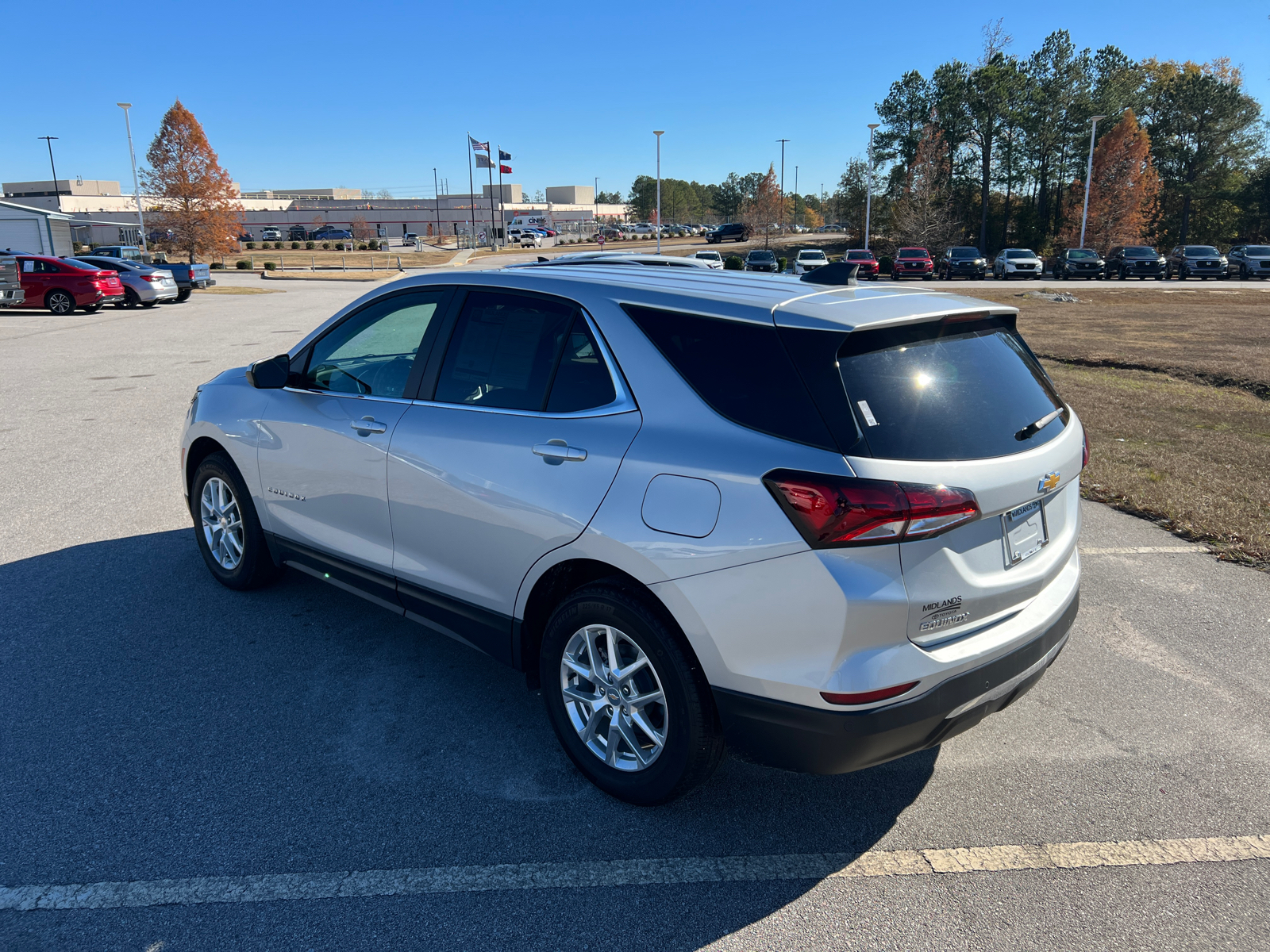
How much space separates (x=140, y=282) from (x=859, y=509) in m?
30.4

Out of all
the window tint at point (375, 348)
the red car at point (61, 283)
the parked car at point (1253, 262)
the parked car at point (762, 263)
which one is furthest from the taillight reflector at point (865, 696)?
the parked car at point (1253, 262)

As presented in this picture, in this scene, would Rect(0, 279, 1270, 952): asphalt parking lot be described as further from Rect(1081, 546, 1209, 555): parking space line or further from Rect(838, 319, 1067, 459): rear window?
Rect(838, 319, 1067, 459): rear window

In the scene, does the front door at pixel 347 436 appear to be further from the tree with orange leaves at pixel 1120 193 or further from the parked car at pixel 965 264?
the tree with orange leaves at pixel 1120 193

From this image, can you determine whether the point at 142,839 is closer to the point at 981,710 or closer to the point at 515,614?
the point at 515,614

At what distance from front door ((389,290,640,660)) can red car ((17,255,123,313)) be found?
25.6 meters

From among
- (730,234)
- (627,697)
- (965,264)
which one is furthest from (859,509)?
(730,234)

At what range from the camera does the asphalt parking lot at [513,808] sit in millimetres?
2584

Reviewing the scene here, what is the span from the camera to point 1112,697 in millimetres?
3879

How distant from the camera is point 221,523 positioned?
197 inches

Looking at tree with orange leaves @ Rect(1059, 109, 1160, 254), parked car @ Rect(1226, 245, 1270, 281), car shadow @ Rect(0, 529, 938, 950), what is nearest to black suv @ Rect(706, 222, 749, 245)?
tree with orange leaves @ Rect(1059, 109, 1160, 254)

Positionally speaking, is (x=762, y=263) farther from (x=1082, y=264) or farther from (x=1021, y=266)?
(x=1082, y=264)

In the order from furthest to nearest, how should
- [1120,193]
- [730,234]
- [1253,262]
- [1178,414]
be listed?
[730,234], [1120,193], [1253,262], [1178,414]

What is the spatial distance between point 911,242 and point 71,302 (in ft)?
171

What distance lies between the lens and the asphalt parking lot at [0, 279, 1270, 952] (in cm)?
258
